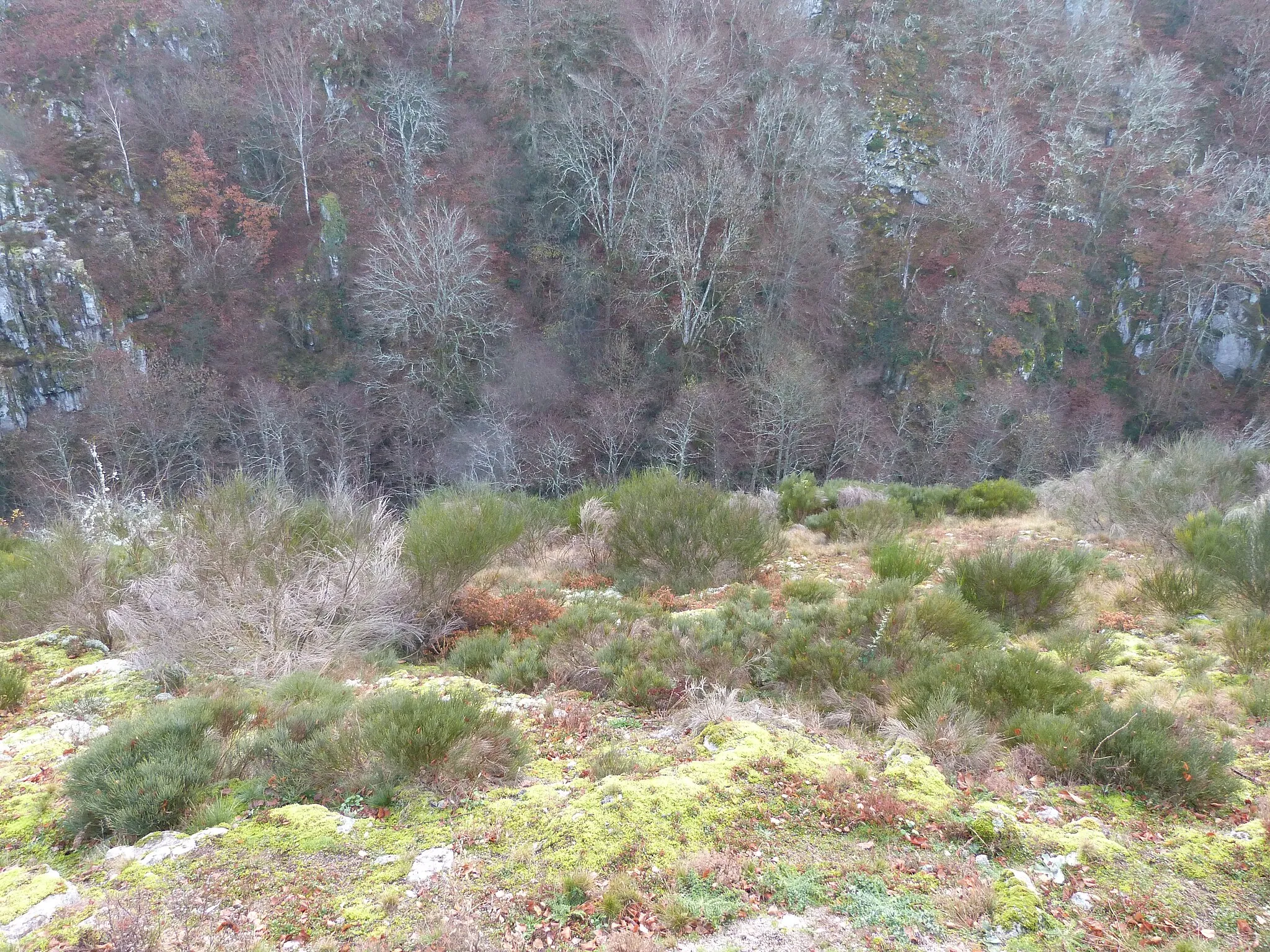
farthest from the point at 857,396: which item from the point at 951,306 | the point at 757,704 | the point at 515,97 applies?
the point at 757,704

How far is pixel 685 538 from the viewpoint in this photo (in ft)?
21.9

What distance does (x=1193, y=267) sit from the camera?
3194 cm

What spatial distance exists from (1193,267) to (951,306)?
43.6 ft

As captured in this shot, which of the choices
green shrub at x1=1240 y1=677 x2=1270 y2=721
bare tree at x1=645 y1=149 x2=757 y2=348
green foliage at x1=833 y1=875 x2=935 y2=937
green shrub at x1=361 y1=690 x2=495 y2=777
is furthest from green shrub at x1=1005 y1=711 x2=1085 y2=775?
bare tree at x1=645 y1=149 x2=757 y2=348

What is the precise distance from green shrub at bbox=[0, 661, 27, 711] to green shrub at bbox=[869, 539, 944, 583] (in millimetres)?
5993

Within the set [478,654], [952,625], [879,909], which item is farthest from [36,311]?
[879,909]

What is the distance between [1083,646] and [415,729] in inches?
158

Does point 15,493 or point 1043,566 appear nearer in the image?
point 1043,566

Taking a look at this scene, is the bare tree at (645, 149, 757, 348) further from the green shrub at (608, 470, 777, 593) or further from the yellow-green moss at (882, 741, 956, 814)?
the yellow-green moss at (882, 741, 956, 814)

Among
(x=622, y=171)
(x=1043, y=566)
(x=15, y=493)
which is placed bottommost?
(x=15, y=493)

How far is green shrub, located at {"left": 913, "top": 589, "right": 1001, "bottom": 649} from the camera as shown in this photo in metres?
4.21

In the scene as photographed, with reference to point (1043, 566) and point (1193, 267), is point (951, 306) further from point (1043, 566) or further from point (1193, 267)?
point (1043, 566)

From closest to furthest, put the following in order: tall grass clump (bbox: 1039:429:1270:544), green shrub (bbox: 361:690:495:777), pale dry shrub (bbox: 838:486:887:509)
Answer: green shrub (bbox: 361:690:495:777)
tall grass clump (bbox: 1039:429:1270:544)
pale dry shrub (bbox: 838:486:887:509)

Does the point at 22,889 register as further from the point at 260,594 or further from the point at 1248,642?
the point at 1248,642
